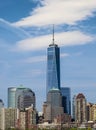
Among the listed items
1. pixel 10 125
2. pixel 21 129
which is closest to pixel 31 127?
pixel 21 129

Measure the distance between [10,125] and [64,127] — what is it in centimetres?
2450

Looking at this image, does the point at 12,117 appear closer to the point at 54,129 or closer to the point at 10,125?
the point at 10,125

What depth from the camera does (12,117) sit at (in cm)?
19950

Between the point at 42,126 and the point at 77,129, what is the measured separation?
54.9 feet

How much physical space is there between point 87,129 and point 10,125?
1465 inches

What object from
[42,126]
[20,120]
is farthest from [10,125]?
[42,126]

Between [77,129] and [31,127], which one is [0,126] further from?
[77,129]

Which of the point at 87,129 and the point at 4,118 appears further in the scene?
the point at 4,118

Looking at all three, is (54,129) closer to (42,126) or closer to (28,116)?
(42,126)

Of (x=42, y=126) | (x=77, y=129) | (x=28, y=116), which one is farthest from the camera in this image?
(x=28, y=116)

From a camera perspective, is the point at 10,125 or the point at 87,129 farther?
the point at 10,125

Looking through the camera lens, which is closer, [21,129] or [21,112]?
[21,129]

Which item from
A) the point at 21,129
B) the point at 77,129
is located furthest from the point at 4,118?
the point at 77,129

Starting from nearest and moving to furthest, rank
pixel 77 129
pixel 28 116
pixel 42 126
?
pixel 77 129, pixel 42 126, pixel 28 116
